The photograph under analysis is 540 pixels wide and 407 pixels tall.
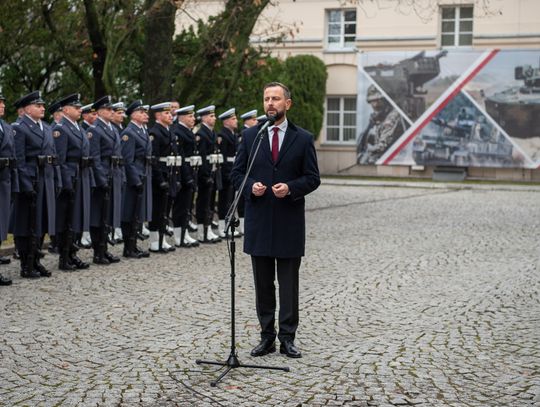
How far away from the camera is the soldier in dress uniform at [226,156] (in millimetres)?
16328

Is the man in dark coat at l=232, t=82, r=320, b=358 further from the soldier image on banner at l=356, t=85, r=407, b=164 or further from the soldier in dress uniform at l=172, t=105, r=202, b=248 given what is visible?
the soldier image on banner at l=356, t=85, r=407, b=164

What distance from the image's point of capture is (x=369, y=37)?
39.1 m

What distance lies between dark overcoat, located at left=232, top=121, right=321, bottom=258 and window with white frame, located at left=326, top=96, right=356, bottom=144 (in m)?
32.7

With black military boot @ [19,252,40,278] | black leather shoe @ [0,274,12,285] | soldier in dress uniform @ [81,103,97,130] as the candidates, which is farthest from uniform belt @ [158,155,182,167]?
black leather shoe @ [0,274,12,285]

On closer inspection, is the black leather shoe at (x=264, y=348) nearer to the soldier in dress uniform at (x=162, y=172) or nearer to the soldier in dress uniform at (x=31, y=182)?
the soldier in dress uniform at (x=31, y=182)

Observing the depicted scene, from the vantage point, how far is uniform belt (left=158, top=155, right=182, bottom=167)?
47.9 feet

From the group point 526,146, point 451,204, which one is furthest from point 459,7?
point 451,204

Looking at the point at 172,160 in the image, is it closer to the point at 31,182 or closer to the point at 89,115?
the point at 89,115

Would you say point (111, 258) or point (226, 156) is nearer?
point (111, 258)

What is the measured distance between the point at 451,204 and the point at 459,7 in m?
15.2

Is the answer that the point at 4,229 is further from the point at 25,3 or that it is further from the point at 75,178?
the point at 25,3

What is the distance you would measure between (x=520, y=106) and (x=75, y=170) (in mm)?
26036

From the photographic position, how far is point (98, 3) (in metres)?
19.7

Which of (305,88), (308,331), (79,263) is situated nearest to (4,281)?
(79,263)
